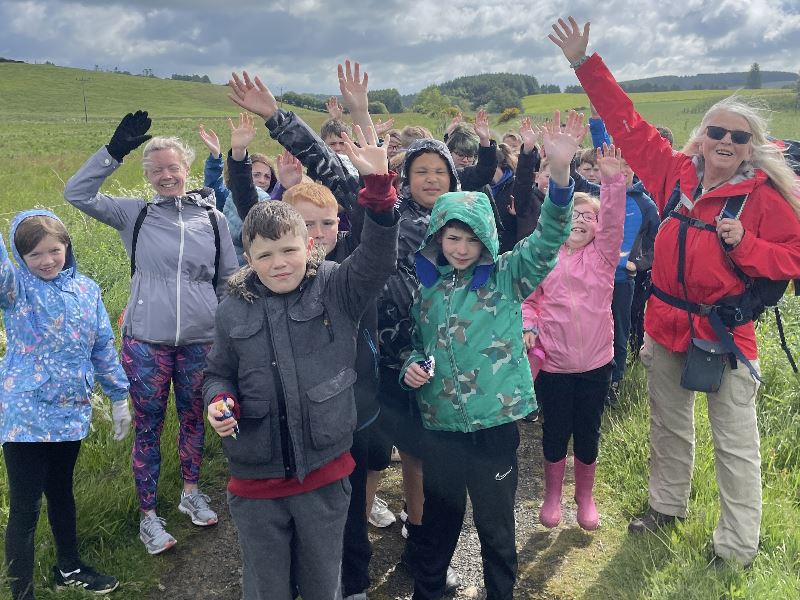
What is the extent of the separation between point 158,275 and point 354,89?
5.03 feet

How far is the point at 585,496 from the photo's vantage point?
148 inches

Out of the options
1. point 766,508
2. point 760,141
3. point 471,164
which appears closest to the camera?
point 760,141

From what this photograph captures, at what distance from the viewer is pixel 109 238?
935 centimetres

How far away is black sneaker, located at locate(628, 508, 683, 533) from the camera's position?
3.57m

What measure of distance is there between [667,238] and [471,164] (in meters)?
2.29

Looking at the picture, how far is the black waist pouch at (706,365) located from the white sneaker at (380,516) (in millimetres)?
1937

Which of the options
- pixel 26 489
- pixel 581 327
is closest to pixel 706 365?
pixel 581 327

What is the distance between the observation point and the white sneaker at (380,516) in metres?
3.83

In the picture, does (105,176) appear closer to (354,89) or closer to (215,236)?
(215,236)

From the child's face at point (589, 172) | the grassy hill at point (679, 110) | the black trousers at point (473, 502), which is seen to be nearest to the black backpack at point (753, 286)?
the black trousers at point (473, 502)

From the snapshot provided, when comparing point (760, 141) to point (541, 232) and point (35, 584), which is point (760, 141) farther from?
point (35, 584)

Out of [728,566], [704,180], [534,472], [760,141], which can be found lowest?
[534,472]

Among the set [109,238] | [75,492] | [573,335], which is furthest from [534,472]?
[109,238]

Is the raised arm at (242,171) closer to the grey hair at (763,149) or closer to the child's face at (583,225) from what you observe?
the child's face at (583,225)
